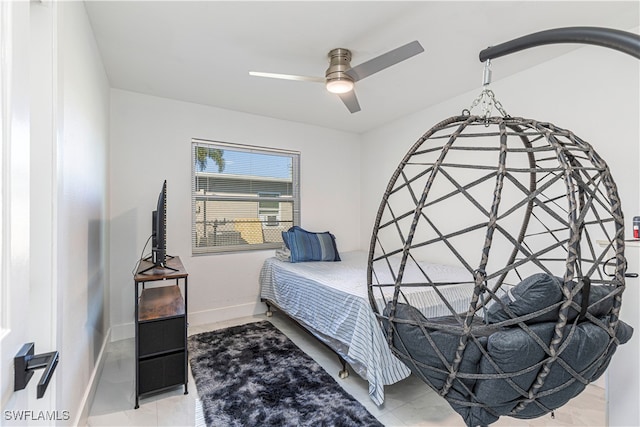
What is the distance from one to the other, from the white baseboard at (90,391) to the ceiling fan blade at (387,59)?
8.66 ft

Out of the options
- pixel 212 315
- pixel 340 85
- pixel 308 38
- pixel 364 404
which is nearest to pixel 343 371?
pixel 364 404

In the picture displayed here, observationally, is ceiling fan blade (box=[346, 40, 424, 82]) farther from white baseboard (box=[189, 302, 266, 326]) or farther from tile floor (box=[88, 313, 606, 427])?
white baseboard (box=[189, 302, 266, 326])

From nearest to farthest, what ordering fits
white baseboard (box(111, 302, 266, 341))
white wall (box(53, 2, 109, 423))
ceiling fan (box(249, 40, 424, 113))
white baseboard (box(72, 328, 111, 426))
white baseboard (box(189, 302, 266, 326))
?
white wall (box(53, 2, 109, 423)) < white baseboard (box(72, 328, 111, 426)) < ceiling fan (box(249, 40, 424, 113)) < white baseboard (box(111, 302, 266, 341)) < white baseboard (box(189, 302, 266, 326))

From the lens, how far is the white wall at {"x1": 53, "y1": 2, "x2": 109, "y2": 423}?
1321 millimetres

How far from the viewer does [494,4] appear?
1780 millimetres

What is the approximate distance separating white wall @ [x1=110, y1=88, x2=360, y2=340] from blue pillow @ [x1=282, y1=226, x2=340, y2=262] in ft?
1.36

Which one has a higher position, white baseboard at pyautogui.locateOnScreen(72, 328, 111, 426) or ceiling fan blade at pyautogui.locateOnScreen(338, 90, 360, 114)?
ceiling fan blade at pyautogui.locateOnScreen(338, 90, 360, 114)

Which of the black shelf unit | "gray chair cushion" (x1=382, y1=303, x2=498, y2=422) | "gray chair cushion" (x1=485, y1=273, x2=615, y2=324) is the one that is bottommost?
the black shelf unit

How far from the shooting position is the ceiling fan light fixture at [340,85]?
218cm

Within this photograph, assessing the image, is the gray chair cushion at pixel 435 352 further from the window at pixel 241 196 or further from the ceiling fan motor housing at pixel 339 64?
the window at pixel 241 196

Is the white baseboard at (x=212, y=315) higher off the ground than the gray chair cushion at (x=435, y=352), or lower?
lower

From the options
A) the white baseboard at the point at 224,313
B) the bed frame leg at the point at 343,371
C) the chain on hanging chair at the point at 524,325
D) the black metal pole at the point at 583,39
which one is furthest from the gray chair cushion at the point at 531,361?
the white baseboard at the point at 224,313

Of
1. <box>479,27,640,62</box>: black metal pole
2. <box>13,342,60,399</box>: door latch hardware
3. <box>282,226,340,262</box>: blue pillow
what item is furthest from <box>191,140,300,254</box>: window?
<box>479,27,640,62</box>: black metal pole

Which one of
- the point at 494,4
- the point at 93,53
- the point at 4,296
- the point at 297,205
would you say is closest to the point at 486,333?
the point at 4,296
